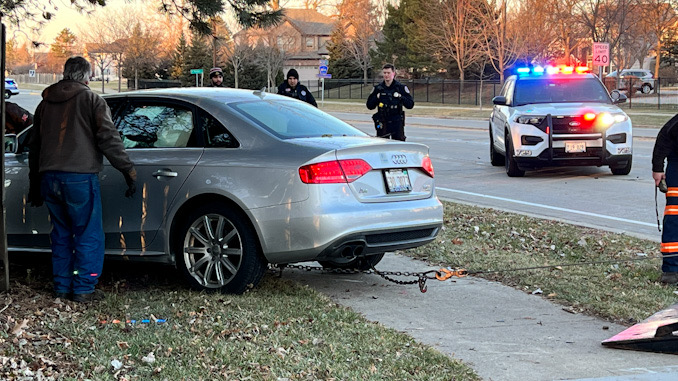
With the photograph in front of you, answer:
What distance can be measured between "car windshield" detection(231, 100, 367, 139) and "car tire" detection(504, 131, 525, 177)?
318 inches

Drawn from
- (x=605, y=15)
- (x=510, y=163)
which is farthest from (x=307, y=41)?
(x=510, y=163)

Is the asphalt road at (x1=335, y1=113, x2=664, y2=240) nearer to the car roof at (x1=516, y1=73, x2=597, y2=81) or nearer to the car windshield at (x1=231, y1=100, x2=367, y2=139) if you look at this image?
the car roof at (x1=516, y1=73, x2=597, y2=81)

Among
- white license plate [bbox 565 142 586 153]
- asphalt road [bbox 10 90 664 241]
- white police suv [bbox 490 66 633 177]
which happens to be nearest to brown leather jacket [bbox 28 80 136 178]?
asphalt road [bbox 10 90 664 241]

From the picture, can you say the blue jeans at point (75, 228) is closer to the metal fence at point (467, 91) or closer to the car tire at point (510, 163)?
the car tire at point (510, 163)

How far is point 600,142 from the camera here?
48.2 feet

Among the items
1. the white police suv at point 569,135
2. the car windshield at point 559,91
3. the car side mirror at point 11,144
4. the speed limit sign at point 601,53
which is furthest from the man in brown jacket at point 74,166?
the speed limit sign at point 601,53

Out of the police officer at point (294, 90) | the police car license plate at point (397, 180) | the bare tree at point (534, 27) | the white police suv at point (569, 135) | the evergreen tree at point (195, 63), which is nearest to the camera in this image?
the police car license plate at point (397, 180)

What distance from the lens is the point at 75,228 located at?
20.2 feet

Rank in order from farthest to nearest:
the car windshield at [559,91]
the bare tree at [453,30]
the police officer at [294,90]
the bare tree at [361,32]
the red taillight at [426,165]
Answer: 1. the bare tree at [361,32]
2. the bare tree at [453,30]
3. the car windshield at [559,91]
4. the police officer at [294,90]
5. the red taillight at [426,165]

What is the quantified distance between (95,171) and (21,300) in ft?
3.30

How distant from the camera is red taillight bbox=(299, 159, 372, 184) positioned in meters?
6.14

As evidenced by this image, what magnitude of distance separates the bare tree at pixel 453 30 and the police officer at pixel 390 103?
1457 inches

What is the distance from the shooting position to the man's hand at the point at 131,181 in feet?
20.5

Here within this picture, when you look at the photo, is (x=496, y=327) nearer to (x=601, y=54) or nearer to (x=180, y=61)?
(x=601, y=54)
